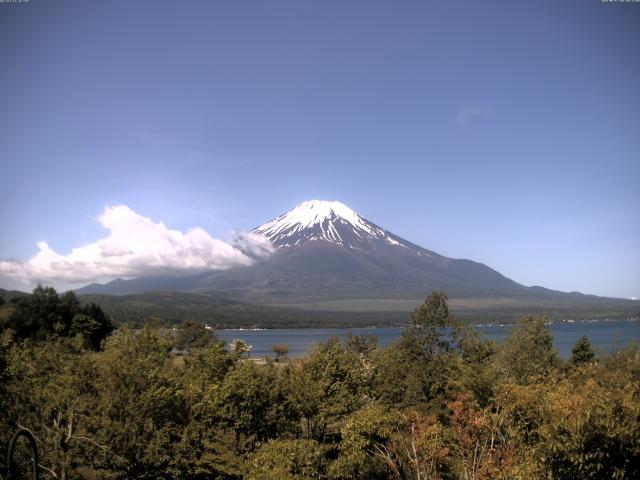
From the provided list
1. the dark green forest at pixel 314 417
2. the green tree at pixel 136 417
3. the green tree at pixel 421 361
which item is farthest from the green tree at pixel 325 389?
the green tree at pixel 136 417

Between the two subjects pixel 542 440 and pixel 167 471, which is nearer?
pixel 542 440

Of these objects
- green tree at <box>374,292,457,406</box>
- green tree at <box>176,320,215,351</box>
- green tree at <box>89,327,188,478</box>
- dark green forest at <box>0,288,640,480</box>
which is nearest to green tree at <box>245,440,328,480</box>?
dark green forest at <box>0,288,640,480</box>

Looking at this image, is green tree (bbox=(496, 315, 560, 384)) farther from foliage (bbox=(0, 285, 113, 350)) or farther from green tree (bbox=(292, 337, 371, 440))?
foliage (bbox=(0, 285, 113, 350))

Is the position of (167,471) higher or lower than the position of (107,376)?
lower

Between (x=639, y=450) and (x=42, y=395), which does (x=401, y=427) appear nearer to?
(x=639, y=450)

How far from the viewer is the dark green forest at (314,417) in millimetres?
10867

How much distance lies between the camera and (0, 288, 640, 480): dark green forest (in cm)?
1087

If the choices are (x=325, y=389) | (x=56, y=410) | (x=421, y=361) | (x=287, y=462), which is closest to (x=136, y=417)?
(x=56, y=410)

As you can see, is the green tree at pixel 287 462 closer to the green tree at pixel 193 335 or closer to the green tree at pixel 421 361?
the green tree at pixel 421 361

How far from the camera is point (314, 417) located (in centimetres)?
2264

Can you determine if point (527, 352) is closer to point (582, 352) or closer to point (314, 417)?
point (582, 352)

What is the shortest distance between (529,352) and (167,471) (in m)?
24.7

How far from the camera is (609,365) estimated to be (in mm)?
31844

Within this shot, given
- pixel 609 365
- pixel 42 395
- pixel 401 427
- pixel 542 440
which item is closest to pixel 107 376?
pixel 42 395
